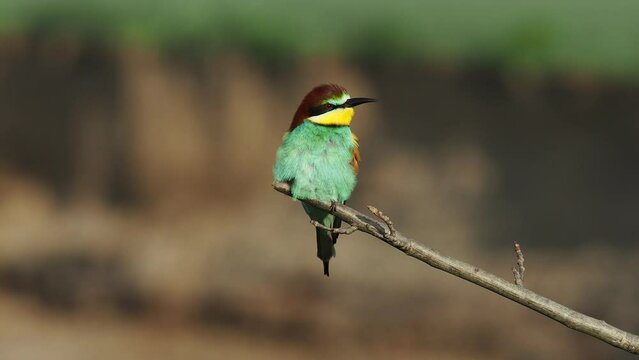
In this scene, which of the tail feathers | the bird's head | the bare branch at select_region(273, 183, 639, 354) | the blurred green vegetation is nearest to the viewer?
the bare branch at select_region(273, 183, 639, 354)

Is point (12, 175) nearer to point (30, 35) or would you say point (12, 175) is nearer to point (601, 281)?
point (30, 35)

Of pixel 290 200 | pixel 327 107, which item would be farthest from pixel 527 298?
pixel 290 200

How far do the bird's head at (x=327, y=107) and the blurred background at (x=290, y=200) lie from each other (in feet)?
7.49

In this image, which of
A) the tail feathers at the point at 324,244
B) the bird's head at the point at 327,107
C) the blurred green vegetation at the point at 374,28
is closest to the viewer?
the bird's head at the point at 327,107

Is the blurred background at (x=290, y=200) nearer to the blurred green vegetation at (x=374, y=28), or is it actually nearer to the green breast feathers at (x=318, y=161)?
the blurred green vegetation at (x=374, y=28)

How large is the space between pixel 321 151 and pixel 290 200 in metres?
2.40

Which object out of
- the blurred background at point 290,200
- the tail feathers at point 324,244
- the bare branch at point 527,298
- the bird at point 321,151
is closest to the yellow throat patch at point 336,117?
the bird at point 321,151

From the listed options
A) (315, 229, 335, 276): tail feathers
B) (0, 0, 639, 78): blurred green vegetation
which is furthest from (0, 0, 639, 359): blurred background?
(315, 229, 335, 276): tail feathers

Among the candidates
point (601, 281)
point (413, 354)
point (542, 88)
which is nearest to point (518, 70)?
point (542, 88)

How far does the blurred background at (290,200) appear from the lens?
4.04 m

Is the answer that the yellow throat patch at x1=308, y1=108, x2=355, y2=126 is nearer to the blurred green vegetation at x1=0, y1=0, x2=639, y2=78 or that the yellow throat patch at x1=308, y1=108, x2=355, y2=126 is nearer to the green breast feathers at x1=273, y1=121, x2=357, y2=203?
the green breast feathers at x1=273, y1=121, x2=357, y2=203

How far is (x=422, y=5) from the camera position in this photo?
4.20 metres

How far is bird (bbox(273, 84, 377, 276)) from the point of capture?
1.68m

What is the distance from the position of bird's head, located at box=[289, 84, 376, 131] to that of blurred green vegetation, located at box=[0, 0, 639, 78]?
2289 millimetres
